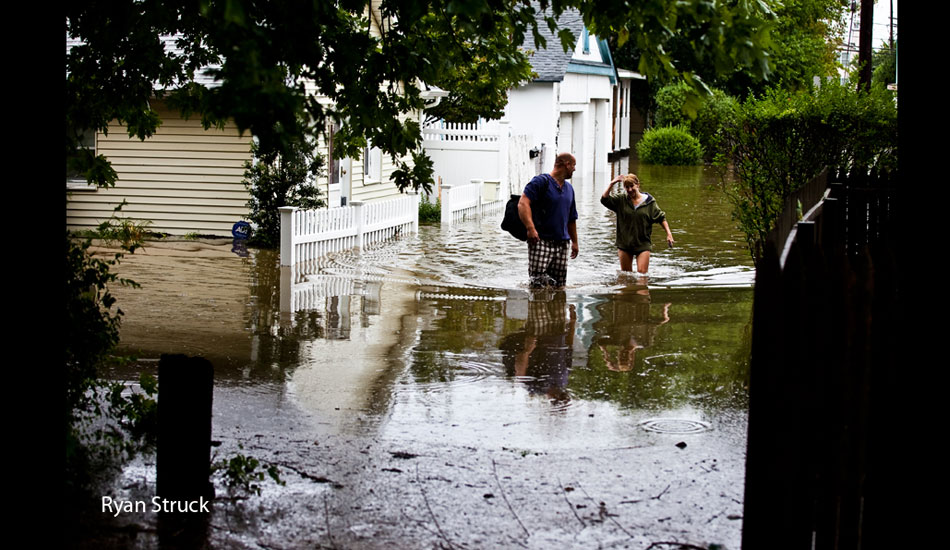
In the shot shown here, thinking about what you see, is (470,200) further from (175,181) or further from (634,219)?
(634,219)

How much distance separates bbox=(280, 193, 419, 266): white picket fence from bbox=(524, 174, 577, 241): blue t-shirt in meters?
3.56

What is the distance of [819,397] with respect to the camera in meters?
3.93

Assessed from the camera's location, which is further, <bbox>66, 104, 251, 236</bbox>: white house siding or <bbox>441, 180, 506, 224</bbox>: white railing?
<bbox>441, 180, 506, 224</bbox>: white railing

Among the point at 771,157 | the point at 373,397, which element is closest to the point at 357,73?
the point at 373,397

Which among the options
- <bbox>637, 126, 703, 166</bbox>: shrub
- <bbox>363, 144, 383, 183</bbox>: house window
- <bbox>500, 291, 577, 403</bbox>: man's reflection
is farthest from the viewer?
<bbox>637, 126, 703, 166</bbox>: shrub

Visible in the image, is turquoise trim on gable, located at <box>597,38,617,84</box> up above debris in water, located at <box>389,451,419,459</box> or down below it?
above

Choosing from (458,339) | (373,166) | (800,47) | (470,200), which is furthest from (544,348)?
(800,47)

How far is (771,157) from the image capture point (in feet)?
41.5

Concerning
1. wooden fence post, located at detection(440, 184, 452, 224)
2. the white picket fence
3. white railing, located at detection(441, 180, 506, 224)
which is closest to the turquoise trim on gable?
white railing, located at detection(441, 180, 506, 224)

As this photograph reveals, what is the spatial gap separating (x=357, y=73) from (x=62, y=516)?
3216mm

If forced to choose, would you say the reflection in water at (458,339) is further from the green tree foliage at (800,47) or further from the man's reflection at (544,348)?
the green tree foliage at (800,47)

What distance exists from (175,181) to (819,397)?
16.9 m

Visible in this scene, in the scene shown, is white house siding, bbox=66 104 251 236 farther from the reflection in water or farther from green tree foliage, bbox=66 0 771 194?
green tree foliage, bbox=66 0 771 194

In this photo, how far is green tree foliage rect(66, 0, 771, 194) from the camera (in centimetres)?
414
